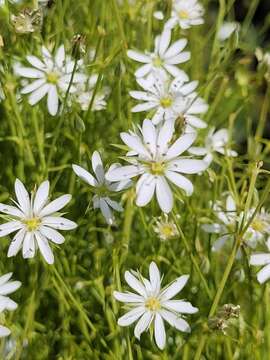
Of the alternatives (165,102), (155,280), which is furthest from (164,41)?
(155,280)

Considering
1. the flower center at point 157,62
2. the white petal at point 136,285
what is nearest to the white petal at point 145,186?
the white petal at point 136,285

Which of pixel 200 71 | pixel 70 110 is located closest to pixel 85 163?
pixel 70 110

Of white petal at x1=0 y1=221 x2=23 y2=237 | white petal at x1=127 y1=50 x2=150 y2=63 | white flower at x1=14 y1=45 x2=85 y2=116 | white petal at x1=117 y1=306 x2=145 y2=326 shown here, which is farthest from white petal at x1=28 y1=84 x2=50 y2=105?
white petal at x1=117 y1=306 x2=145 y2=326

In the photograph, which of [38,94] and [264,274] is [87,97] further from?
[264,274]

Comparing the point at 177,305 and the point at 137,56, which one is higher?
the point at 137,56

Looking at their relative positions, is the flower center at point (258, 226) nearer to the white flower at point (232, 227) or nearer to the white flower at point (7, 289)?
the white flower at point (232, 227)

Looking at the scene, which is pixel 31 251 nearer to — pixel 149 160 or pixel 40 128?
pixel 149 160
